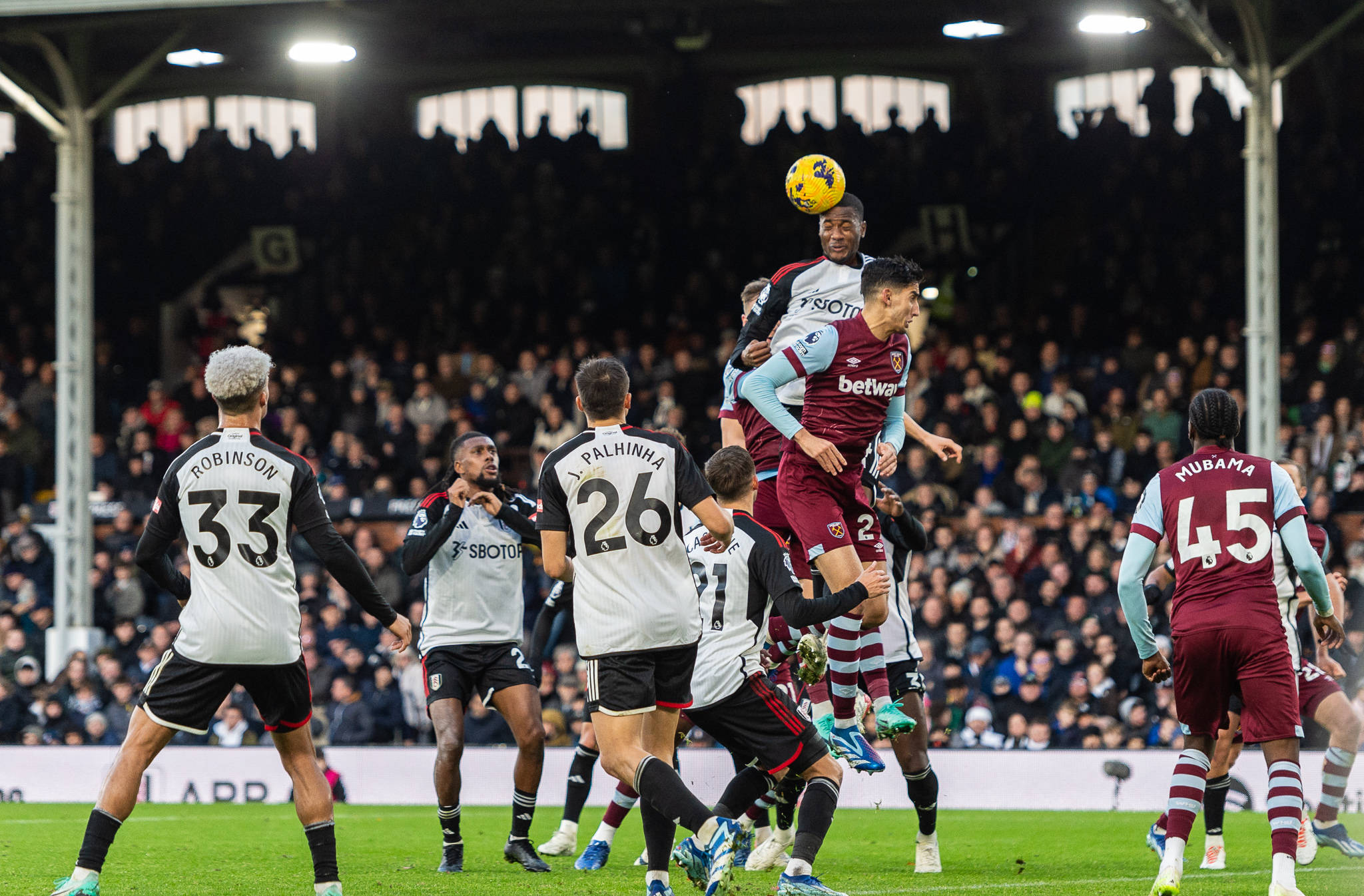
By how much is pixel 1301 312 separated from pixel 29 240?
18.7 metres

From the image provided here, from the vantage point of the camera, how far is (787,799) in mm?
9133

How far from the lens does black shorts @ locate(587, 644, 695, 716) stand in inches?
276

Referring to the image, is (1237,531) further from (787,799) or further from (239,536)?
(239,536)

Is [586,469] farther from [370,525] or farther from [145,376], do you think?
[145,376]

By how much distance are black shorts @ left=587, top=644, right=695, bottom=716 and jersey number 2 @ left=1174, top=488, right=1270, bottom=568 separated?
2.27m

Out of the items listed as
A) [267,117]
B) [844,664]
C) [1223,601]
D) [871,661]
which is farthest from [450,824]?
[267,117]

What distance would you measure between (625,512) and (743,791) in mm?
1827

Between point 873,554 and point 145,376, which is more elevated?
point 145,376

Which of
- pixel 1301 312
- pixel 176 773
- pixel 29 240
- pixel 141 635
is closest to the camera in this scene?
pixel 176 773

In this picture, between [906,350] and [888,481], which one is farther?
[888,481]

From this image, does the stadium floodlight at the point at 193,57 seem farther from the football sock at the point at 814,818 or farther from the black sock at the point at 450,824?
the football sock at the point at 814,818

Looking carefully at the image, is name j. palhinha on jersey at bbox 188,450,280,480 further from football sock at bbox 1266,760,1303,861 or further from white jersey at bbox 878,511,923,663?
football sock at bbox 1266,760,1303,861

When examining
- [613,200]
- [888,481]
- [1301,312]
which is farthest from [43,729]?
[1301,312]

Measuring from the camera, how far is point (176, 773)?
51.3 feet
